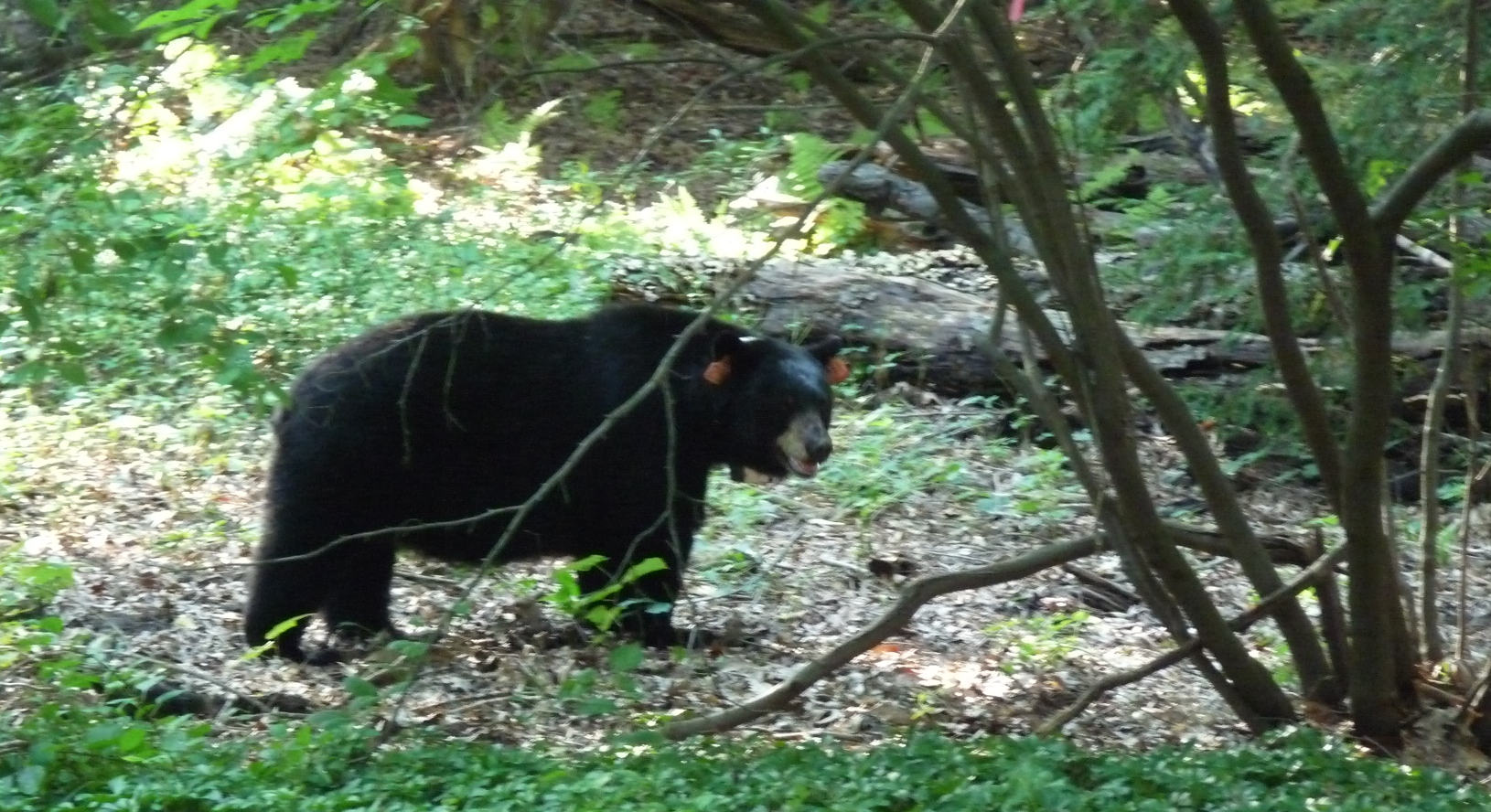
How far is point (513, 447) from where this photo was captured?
7.68 meters

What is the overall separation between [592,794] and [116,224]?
565 centimetres

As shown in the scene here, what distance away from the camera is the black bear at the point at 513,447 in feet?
24.2

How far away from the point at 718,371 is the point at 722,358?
→ 0.09 m

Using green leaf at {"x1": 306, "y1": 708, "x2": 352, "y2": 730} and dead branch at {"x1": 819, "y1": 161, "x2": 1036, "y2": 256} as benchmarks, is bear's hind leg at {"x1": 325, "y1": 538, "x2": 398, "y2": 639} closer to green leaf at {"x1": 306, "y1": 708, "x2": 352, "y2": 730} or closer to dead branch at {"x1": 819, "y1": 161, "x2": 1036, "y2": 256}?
green leaf at {"x1": 306, "y1": 708, "x2": 352, "y2": 730}

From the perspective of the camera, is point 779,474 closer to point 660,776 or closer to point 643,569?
point 643,569

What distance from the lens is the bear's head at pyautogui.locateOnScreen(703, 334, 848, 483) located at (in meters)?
8.03

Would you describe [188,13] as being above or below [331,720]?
above

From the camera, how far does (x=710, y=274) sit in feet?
40.7

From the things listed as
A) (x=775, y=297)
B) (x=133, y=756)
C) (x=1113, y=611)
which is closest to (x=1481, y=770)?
(x=1113, y=611)

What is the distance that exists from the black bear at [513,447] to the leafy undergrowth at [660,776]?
2.02 metres

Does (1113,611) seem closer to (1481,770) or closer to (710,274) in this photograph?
(1481,770)

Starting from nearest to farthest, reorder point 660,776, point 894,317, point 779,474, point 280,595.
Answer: point 660,776
point 280,595
point 779,474
point 894,317

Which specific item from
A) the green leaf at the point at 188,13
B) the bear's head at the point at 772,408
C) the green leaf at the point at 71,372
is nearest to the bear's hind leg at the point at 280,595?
the green leaf at the point at 71,372

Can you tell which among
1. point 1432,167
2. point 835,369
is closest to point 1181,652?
point 1432,167
